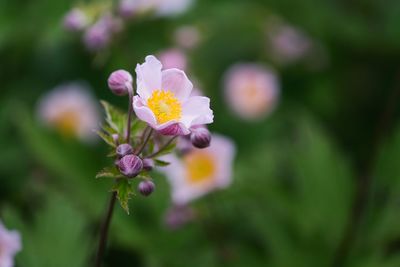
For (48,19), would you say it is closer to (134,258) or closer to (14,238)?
(134,258)

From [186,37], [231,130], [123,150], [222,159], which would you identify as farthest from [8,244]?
[231,130]

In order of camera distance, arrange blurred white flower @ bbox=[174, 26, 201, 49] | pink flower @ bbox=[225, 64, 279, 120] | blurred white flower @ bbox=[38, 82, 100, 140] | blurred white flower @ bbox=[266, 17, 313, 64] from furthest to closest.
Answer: blurred white flower @ bbox=[266, 17, 313, 64]
pink flower @ bbox=[225, 64, 279, 120]
blurred white flower @ bbox=[38, 82, 100, 140]
blurred white flower @ bbox=[174, 26, 201, 49]

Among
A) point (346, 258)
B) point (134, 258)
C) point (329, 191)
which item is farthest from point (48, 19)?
point (346, 258)

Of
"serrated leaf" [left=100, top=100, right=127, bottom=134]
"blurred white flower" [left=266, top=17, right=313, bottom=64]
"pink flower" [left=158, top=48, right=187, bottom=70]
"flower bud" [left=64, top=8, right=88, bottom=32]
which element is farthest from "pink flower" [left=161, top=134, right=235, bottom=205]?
"blurred white flower" [left=266, top=17, right=313, bottom=64]

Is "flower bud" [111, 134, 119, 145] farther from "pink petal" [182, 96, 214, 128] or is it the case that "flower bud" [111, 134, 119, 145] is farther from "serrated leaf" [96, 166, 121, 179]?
"pink petal" [182, 96, 214, 128]

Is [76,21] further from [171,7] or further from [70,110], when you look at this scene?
[70,110]

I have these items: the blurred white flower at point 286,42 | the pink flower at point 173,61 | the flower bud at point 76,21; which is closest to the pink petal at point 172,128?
the flower bud at point 76,21
